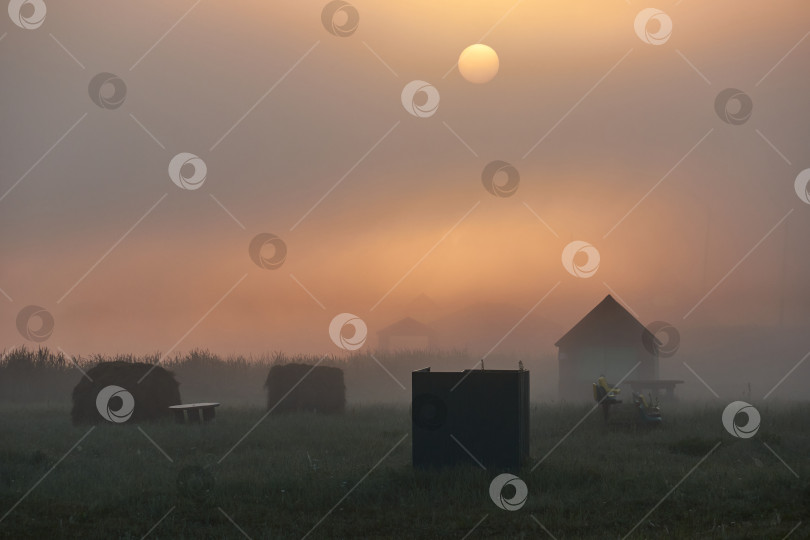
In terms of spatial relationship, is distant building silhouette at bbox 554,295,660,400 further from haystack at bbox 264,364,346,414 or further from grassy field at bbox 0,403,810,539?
grassy field at bbox 0,403,810,539

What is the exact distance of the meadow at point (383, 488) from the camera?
35.2 ft

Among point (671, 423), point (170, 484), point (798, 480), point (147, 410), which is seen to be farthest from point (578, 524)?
point (147, 410)

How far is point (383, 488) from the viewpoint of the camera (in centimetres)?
1266

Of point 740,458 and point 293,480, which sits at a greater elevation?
point 293,480

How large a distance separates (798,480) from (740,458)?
3.39m

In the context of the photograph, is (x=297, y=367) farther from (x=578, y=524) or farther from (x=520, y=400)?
(x=578, y=524)

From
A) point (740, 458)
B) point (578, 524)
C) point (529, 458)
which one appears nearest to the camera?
point (578, 524)

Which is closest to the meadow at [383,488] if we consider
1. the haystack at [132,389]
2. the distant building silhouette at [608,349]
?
the haystack at [132,389]

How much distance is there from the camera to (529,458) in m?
14.4

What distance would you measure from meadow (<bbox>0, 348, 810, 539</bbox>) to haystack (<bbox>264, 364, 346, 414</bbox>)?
784 centimetres

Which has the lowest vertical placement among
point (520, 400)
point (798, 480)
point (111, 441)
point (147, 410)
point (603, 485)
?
point (798, 480)

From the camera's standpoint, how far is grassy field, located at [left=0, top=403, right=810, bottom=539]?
1071 cm

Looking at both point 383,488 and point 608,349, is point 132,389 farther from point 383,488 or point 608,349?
point 608,349

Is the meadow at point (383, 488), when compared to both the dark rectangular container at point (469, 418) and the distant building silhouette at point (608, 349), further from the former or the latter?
the distant building silhouette at point (608, 349)
